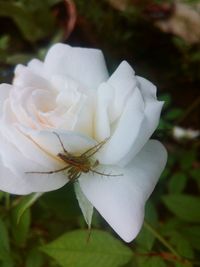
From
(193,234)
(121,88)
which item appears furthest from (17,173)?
(193,234)

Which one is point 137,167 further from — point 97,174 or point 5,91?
point 5,91

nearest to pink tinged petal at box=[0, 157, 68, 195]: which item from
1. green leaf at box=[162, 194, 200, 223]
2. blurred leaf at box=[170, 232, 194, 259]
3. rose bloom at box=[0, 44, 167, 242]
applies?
rose bloom at box=[0, 44, 167, 242]

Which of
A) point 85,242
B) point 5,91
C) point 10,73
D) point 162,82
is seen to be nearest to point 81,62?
point 5,91

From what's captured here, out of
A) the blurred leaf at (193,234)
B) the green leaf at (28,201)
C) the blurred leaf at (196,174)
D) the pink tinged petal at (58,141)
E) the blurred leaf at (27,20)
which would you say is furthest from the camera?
the blurred leaf at (27,20)

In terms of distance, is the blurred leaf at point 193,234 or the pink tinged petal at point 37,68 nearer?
the pink tinged petal at point 37,68

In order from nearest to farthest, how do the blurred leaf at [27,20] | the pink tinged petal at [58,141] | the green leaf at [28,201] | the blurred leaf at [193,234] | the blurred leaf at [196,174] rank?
the pink tinged petal at [58,141] < the green leaf at [28,201] < the blurred leaf at [193,234] < the blurred leaf at [196,174] < the blurred leaf at [27,20]

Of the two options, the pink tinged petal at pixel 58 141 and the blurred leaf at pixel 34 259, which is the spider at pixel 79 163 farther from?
the blurred leaf at pixel 34 259

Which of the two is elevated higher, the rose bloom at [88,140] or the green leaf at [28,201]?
the rose bloom at [88,140]

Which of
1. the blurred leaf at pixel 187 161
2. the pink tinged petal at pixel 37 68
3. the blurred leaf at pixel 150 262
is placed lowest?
the blurred leaf at pixel 187 161

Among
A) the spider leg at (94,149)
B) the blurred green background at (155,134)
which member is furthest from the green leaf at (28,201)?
the spider leg at (94,149)
